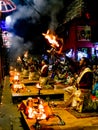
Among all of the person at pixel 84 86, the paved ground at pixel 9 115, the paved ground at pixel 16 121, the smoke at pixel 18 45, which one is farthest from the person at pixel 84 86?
the smoke at pixel 18 45

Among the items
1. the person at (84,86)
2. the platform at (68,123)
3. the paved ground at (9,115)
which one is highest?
the person at (84,86)

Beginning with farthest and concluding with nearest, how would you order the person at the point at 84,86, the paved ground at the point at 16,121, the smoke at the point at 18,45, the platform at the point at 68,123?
1. the smoke at the point at 18,45
2. the person at the point at 84,86
3. the paved ground at the point at 16,121
4. the platform at the point at 68,123

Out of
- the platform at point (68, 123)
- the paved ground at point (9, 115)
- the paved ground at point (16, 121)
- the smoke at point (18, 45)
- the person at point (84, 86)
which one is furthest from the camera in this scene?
the smoke at point (18, 45)

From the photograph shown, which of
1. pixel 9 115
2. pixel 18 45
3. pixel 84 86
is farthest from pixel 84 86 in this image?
pixel 18 45

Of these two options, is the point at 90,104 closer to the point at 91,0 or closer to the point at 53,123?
the point at 53,123

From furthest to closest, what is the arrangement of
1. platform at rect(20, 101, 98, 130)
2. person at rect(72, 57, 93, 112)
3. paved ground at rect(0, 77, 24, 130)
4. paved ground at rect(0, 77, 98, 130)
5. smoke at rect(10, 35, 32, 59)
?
smoke at rect(10, 35, 32, 59)
person at rect(72, 57, 93, 112)
paved ground at rect(0, 77, 24, 130)
paved ground at rect(0, 77, 98, 130)
platform at rect(20, 101, 98, 130)

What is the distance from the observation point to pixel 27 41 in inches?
2024

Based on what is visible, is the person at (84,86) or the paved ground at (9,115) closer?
the paved ground at (9,115)

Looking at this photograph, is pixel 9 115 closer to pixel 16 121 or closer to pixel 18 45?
pixel 16 121

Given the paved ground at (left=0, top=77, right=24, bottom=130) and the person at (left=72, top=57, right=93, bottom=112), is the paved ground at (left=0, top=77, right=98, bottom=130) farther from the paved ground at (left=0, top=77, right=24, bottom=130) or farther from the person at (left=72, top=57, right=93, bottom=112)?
the person at (left=72, top=57, right=93, bottom=112)

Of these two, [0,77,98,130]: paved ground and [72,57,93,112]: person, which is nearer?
[0,77,98,130]: paved ground

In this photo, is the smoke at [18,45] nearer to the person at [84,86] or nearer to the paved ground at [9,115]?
the paved ground at [9,115]

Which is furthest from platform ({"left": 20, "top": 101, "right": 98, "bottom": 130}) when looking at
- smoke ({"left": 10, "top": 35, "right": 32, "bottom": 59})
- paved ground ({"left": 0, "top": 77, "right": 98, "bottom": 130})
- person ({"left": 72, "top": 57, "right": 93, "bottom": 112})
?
smoke ({"left": 10, "top": 35, "right": 32, "bottom": 59})

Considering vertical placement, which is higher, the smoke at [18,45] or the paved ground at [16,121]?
the smoke at [18,45]
